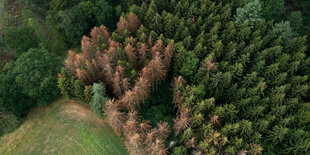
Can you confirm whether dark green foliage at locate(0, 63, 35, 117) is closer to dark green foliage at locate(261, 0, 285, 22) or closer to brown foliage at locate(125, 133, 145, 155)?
brown foliage at locate(125, 133, 145, 155)

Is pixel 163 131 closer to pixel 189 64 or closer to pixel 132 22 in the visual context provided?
pixel 189 64

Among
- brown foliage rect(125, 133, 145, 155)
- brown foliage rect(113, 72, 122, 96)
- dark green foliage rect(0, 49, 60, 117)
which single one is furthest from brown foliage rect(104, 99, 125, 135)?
dark green foliage rect(0, 49, 60, 117)

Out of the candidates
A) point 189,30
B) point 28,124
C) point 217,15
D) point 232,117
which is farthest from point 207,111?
point 28,124

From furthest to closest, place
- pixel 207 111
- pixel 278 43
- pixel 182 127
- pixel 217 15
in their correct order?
pixel 217 15 → pixel 278 43 → pixel 207 111 → pixel 182 127

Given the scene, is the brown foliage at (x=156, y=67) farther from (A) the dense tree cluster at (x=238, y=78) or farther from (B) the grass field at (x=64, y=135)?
(B) the grass field at (x=64, y=135)

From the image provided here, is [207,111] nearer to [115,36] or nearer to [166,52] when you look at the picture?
[166,52]

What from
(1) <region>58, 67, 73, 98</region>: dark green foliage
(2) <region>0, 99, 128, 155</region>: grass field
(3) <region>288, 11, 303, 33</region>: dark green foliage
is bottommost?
(2) <region>0, 99, 128, 155</region>: grass field
